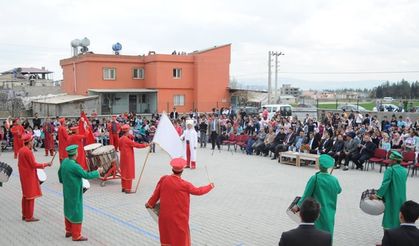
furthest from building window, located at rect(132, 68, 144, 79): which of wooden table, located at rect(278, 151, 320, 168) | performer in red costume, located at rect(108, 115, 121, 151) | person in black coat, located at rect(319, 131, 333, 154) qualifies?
person in black coat, located at rect(319, 131, 333, 154)

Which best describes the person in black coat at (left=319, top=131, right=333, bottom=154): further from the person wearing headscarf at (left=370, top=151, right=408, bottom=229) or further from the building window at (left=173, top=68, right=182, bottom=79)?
the building window at (left=173, top=68, right=182, bottom=79)

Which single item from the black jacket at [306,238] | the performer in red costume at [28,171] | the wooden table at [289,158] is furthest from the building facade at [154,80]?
the black jacket at [306,238]

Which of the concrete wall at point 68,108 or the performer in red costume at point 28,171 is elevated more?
the concrete wall at point 68,108

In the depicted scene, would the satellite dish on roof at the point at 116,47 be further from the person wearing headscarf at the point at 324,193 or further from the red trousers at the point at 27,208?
the person wearing headscarf at the point at 324,193

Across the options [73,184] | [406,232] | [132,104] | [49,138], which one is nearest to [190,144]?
[49,138]

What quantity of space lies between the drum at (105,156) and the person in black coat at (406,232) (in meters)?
9.72

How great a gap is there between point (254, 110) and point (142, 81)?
1334 centimetres

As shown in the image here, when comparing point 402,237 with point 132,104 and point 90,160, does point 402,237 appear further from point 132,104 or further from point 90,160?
point 132,104

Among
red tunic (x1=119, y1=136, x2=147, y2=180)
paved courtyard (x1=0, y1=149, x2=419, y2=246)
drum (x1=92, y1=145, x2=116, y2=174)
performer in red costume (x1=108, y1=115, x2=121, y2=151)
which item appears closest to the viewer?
paved courtyard (x1=0, y1=149, x2=419, y2=246)

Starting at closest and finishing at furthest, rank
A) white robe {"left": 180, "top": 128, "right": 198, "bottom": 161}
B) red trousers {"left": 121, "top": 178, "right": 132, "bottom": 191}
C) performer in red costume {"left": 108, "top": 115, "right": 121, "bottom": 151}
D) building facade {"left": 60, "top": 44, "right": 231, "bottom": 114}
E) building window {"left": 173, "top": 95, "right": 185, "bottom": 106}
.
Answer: red trousers {"left": 121, "top": 178, "right": 132, "bottom": 191} → white robe {"left": 180, "top": 128, "right": 198, "bottom": 161} → performer in red costume {"left": 108, "top": 115, "right": 121, "bottom": 151} → building facade {"left": 60, "top": 44, "right": 231, "bottom": 114} → building window {"left": 173, "top": 95, "right": 185, "bottom": 106}

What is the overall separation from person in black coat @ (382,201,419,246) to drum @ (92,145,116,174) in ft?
31.9

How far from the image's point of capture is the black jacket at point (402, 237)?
4152 mm

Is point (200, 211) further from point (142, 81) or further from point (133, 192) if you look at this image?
point (142, 81)

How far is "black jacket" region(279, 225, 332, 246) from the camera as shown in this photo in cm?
391
